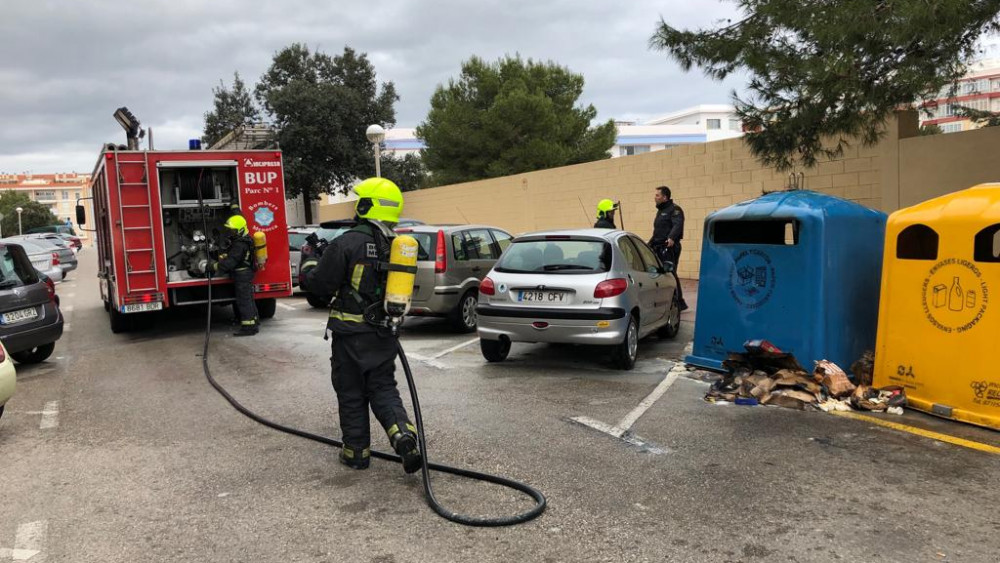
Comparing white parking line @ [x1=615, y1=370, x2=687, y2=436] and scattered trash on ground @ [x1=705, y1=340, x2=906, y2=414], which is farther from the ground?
scattered trash on ground @ [x1=705, y1=340, x2=906, y2=414]

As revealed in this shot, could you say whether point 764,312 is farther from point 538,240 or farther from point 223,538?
point 223,538

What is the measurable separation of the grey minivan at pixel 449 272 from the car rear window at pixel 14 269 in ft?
14.4

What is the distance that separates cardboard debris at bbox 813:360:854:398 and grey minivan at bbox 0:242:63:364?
7915 millimetres

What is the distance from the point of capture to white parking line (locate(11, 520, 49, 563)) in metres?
3.50

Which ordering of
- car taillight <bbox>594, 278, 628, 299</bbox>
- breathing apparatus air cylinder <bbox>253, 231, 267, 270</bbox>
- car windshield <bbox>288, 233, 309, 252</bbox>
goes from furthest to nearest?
1. car windshield <bbox>288, 233, 309, 252</bbox>
2. breathing apparatus air cylinder <bbox>253, 231, 267, 270</bbox>
3. car taillight <bbox>594, 278, 628, 299</bbox>

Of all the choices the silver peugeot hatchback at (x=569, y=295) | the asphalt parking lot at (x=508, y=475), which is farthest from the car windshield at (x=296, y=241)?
the silver peugeot hatchback at (x=569, y=295)

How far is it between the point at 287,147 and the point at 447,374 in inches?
980

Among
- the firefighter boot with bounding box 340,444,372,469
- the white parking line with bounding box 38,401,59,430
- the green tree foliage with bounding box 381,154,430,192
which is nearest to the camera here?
the firefighter boot with bounding box 340,444,372,469

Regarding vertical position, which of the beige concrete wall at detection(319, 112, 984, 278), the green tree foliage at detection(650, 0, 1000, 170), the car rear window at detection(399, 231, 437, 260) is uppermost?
the green tree foliage at detection(650, 0, 1000, 170)

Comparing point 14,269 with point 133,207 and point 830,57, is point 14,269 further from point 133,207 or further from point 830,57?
point 830,57

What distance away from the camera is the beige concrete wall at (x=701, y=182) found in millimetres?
9789

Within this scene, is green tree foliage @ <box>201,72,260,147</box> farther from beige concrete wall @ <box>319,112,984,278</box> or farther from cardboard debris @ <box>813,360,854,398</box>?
cardboard debris @ <box>813,360,854,398</box>

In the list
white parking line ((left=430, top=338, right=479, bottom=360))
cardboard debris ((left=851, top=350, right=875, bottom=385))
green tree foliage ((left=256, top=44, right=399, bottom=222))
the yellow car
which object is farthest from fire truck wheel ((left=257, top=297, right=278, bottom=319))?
green tree foliage ((left=256, top=44, right=399, bottom=222))

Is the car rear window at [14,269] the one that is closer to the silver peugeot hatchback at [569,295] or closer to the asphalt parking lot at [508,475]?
the asphalt parking lot at [508,475]
